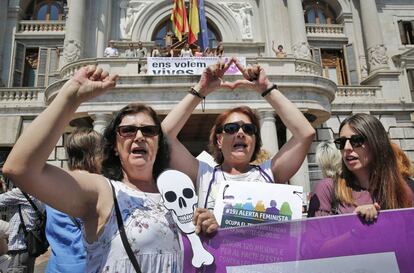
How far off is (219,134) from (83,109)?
33.0 feet

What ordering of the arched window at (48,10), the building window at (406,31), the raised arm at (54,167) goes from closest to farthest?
the raised arm at (54,167) → the arched window at (48,10) → the building window at (406,31)

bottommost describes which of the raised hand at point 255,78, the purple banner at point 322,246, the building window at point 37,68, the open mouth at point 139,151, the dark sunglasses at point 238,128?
the purple banner at point 322,246

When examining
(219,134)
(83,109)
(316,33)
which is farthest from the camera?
(316,33)

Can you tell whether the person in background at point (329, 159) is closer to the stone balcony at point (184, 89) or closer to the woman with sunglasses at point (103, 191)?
the woman with sunglasses at point (103, 191)

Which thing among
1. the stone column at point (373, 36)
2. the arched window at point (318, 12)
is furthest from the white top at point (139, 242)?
the arched window at point (318, 12)

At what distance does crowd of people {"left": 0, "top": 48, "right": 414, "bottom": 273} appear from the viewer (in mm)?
1553

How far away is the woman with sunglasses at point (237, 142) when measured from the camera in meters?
2.45

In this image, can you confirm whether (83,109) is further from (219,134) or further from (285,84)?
(219,134)

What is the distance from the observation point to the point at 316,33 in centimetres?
1958

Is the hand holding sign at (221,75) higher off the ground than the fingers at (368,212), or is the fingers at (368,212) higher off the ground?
the hand holding sign at (221,75)

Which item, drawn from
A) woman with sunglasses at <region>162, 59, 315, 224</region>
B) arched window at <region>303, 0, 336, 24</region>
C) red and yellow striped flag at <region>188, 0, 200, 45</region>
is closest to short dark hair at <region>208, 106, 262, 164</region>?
woman with sunglasses at <region>162, 59, 315, 224</region>

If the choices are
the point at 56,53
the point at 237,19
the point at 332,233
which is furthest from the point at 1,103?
the point at 332,233

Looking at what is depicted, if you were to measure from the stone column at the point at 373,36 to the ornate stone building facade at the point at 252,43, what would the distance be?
0.05 m

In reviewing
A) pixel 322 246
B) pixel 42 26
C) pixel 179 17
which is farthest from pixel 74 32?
pixel 322 246
